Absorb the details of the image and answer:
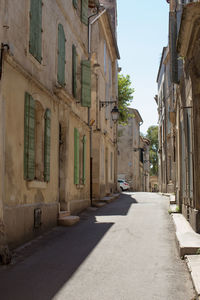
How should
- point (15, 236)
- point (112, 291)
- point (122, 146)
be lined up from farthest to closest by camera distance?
point (122, 146), point (15, 236), point (112, 291)

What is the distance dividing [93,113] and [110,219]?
7.63 meters

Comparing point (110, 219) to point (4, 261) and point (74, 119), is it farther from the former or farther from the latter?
point (4, 261)


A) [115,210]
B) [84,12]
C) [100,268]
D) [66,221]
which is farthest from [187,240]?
[84,12]

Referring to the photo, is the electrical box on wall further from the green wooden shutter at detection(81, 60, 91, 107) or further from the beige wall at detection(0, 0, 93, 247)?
the green wooden shutter at detection(81, 60, 91, 107)

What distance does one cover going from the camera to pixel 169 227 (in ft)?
31.5

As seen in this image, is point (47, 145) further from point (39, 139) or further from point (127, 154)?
point (127, 154)

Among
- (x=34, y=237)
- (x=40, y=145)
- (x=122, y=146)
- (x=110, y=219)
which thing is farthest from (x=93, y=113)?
(x=122, y=146)

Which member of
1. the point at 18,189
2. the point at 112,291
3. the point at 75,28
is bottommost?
the point at 112,291

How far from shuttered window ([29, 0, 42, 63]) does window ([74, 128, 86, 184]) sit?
14.3ft

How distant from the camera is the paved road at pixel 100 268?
4473 millimetres

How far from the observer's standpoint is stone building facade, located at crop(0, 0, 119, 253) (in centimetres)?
708

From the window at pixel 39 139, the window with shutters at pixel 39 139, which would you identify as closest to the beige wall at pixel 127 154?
the window at pixel 39 139

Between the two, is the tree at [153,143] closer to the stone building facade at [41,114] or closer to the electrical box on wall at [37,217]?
the stone building facade at [41,114]

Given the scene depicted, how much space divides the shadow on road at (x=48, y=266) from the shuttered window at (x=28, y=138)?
4.79 feet
